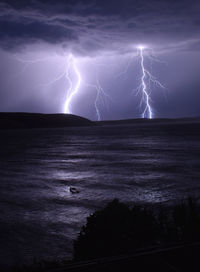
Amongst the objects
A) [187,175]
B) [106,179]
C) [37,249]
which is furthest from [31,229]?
[187,175]

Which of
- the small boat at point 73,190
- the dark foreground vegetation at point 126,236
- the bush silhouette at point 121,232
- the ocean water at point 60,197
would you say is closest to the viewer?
the dark foreground vegetation at point 126,236

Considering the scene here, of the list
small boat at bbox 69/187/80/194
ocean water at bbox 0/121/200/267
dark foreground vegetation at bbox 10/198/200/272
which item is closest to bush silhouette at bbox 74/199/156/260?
dark foreground vegetation at bbox 10/198/200/272

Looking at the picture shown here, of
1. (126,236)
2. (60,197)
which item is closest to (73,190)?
(60,197)

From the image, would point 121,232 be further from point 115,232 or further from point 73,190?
point 73,190

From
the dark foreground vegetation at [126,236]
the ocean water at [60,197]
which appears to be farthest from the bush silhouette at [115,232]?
the ocean water at [60,197]

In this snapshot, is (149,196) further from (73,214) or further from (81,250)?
(81,250)

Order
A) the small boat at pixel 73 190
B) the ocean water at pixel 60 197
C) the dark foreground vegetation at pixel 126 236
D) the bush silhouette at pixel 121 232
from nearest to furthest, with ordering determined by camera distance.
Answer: the dark foreground vegetation at pixel 126 236
the bush silhouette at pixel 121 232
the ocean water at pixel 60 197
the small boat at pixel 73 190

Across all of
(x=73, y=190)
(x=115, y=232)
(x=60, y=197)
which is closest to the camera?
(x=115, y=232)

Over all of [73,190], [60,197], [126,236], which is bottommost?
[60,197]

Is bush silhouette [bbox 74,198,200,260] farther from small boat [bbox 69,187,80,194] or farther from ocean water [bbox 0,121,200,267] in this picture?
small boat [bbox 69,187,80,194]

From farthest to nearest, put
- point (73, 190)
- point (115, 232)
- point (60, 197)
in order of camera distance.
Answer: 1. point (73, 190)
2. point (60, 197)
3. point (115, 232)

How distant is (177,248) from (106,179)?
1546cm

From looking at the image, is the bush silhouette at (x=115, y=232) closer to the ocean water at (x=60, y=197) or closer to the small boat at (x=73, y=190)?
the ocean water at (x=60, y=197)

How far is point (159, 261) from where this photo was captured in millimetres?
3867
